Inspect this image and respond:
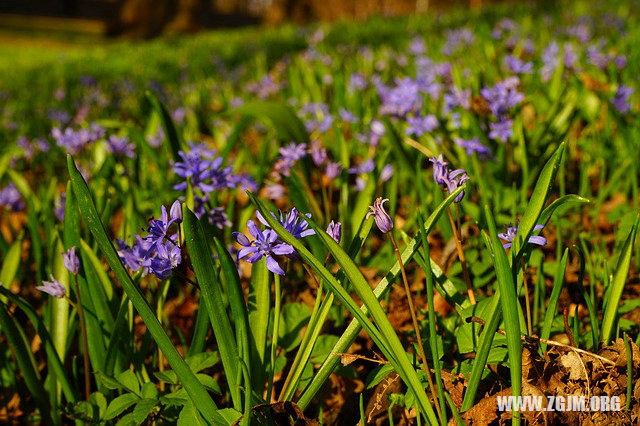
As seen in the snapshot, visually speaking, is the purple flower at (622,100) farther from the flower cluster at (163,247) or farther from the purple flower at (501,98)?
the flower cluster at (163,247)

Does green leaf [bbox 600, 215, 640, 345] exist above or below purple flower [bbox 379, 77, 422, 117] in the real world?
below

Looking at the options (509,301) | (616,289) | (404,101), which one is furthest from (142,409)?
(404,101)

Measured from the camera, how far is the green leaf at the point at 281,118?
2398mm

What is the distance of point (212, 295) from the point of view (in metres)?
1.13

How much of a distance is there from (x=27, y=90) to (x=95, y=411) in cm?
678

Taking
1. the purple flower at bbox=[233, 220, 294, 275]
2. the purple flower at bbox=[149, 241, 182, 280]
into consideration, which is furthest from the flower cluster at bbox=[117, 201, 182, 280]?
the purple flower at bbox=[233, 220, 294, 275]

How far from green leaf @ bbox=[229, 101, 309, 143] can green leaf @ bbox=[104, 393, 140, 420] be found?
1.45 meters

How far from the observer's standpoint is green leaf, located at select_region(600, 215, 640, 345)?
3.86ft

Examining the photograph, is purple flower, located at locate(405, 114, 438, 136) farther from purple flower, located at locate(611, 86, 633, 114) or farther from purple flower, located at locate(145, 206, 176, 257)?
purple flower, located at locate(145, 206, 176, 257)

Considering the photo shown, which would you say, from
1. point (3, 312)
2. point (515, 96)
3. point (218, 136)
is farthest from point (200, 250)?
point (218, 136)

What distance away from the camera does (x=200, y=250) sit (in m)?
1.10

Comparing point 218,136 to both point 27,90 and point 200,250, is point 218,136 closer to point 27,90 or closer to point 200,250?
point 200,250

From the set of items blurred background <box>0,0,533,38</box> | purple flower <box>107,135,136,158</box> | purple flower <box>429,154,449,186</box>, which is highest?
blurred background <box>0,0,533,38</box>

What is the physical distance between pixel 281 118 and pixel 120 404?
1.57 metres
